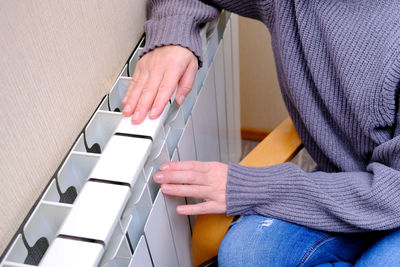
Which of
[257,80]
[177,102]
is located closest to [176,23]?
[177,102]

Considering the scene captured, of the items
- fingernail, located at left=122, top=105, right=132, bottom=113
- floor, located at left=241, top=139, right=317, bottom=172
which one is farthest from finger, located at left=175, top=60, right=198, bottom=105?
floor, located at left=241, top=139, right=317, bottom=172

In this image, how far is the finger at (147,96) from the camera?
542mm

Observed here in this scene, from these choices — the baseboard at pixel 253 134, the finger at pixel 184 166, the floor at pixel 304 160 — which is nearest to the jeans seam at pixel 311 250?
the finger at pixel 184 166

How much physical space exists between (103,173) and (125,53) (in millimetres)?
231

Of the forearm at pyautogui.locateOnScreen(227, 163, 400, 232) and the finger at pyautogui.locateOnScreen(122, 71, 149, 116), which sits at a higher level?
the finger at pyautogui.locateOnScreen(122, 71, 149, 116)

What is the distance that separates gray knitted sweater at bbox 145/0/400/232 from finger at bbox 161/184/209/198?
0.16 feet

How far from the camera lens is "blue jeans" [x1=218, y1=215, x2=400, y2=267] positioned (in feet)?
2.06

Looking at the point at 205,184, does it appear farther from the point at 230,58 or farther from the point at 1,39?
the point at 230,58

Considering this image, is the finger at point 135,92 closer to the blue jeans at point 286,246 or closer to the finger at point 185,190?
the finger at point 185,190

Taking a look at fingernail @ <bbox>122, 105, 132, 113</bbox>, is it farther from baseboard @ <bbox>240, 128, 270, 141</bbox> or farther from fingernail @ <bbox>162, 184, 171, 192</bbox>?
baseboard @ <bbox>240, 128, 270, 141</bbox>

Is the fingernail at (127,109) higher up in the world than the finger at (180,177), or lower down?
higher up

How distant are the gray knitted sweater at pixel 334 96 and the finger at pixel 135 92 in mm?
65

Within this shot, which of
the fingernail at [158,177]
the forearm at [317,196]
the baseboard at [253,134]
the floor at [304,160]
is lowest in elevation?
the floor at [304,160]

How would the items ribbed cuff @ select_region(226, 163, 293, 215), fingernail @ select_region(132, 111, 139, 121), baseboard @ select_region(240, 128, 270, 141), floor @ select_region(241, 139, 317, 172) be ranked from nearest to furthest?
fingernail @ select_region(132, 111, 139, 121) → ribbed cuff @ select_region(226, 163, 293, 215) → floor @ select_region(241, 139, 317, 172) → baseboard @ select_region(240, 128, 270, 141)
